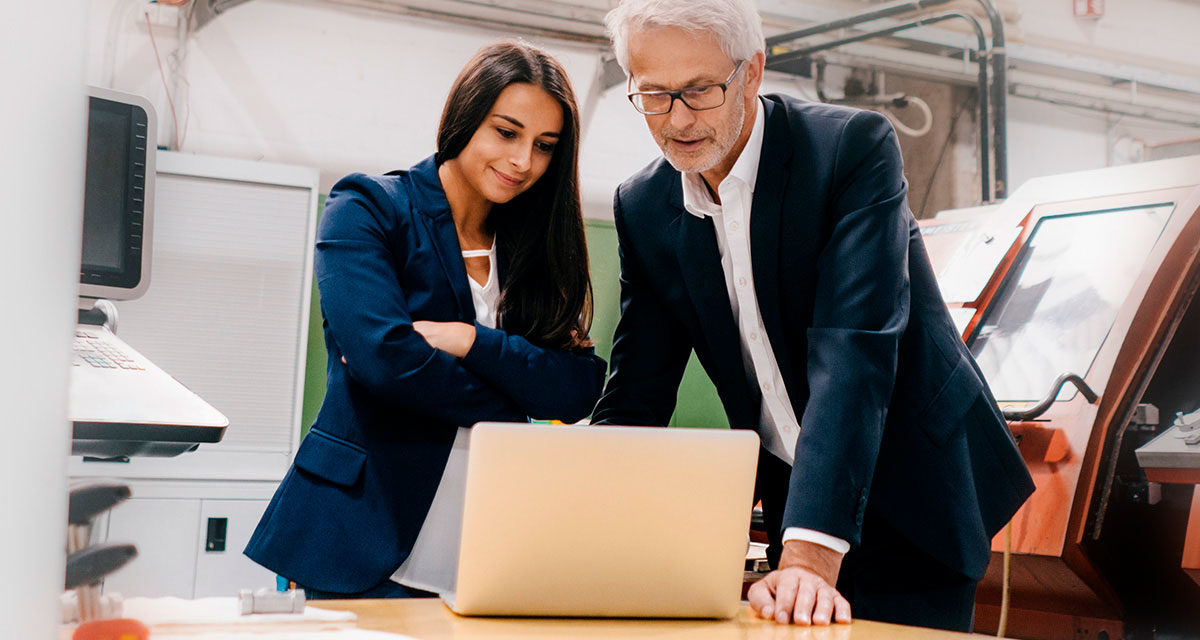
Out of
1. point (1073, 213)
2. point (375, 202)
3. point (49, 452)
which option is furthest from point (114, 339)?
point (1073, 213)

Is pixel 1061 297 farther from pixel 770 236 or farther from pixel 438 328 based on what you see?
pixel 438 328

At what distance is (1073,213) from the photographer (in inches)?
108

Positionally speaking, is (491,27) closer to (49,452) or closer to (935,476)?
(935,476)

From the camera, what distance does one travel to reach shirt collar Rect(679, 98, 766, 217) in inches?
56.0

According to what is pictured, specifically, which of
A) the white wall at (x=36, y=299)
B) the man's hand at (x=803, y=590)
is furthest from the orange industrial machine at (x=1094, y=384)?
the white wall at (x=36, y=299)

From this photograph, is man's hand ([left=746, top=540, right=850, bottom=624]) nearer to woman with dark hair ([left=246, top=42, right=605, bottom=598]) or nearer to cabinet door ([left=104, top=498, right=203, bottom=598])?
woman with dark hair ([left=246, top=42, right=605, bottom=598])

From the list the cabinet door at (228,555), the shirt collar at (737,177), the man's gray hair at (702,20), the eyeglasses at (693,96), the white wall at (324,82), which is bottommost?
the cabinet door at (228,555)

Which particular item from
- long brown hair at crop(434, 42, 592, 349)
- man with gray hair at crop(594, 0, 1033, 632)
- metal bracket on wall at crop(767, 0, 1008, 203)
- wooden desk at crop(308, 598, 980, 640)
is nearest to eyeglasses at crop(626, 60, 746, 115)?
man with gray hair at crop(594, 0, 1033, 632)

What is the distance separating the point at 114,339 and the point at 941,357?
122 centimetres

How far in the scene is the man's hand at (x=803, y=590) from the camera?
1.05 m

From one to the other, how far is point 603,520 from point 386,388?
1.63ft

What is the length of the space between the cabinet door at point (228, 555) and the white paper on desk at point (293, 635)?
2991mm

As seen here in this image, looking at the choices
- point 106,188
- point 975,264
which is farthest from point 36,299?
point 975,264

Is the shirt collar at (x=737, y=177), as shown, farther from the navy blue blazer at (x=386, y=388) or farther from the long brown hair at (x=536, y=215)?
the navy blue blazer at (x=386, y=388)
